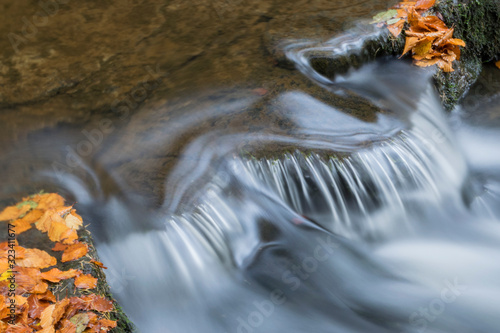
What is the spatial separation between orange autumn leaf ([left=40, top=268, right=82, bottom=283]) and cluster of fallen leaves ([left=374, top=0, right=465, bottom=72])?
12.1 ft

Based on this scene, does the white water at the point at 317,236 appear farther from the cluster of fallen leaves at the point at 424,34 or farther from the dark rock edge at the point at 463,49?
the cluster of fallen leaves at the point at 424,34

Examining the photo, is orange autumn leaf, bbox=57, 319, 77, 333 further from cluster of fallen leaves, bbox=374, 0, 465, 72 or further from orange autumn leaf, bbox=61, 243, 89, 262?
cluster of fallen leaves, bbox=374, 0, 465, 72

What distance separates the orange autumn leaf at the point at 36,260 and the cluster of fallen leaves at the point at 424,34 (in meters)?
3.71

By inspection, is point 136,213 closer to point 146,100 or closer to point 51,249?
point 51,249

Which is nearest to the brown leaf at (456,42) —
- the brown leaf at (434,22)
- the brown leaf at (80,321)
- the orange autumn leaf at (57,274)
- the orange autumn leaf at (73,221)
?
the brown leaf at (434,22)

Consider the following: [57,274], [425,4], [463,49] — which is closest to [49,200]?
[57,274]

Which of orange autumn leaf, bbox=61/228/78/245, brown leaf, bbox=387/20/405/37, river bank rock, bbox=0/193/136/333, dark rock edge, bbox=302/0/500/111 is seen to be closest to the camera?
river bank rock, bbox=0/193/136/333

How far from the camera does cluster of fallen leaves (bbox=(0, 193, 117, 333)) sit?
88.7 inches

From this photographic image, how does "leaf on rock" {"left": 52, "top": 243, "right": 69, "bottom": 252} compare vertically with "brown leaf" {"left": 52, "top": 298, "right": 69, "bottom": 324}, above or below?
above

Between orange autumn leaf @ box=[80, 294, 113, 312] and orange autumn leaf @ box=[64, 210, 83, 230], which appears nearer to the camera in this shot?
orange autumn leaf @ box=[80, 294, 113, 312]

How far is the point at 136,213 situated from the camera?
330cm

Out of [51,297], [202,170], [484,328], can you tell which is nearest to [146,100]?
[202,170]

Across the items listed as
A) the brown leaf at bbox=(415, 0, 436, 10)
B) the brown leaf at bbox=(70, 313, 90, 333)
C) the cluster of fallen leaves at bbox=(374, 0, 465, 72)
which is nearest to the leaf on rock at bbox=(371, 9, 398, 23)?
the cluster of fallen leaves at bbox=(374, 0, 465, 72)

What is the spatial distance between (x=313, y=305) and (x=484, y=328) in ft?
3.68
